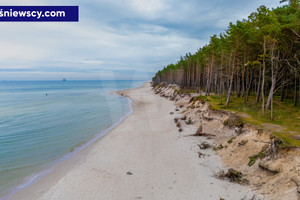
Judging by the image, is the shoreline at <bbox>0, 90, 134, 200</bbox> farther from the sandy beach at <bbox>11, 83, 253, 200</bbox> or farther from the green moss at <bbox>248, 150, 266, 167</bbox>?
the green moss at <bbox>248, 150, 266, 167</bbox>

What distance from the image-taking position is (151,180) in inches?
457

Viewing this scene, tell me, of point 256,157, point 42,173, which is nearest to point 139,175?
point 42,173

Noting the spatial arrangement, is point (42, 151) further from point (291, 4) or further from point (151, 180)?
point (291, 4)

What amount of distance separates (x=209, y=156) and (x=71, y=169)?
11.3 metres

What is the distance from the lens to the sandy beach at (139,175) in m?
10.2

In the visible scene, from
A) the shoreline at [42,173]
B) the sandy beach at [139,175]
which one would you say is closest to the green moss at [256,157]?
the sandy beach at [139,175]

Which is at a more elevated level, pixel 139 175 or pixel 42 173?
pixel 139 175

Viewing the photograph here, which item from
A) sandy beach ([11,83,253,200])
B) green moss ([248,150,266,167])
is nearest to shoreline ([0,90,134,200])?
sandy beach ([11,83,253,200])

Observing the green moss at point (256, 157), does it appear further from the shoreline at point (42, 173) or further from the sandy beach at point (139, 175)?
the shoreline at point (42, 173)

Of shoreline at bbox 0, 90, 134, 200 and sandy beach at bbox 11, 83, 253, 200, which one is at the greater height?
sandy beach at bbox 11, 83, 253, 200

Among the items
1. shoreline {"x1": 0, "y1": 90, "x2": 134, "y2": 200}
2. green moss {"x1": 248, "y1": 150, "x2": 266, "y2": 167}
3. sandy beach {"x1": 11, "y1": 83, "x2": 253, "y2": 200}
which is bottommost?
shoreline {"x1": 0, "y1": 90, "x2": 134, "y2": 200}

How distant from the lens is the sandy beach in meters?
10.2

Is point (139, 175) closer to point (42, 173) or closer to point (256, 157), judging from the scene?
point (42, 173)

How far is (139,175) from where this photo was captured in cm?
1226
